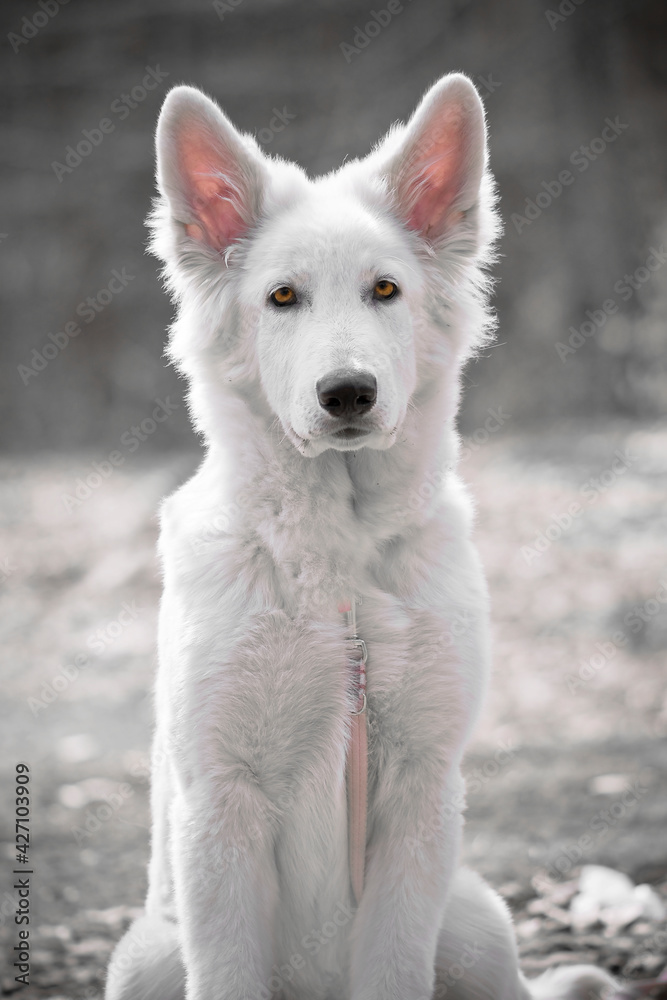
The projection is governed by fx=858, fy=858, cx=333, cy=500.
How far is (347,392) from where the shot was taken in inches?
85.5

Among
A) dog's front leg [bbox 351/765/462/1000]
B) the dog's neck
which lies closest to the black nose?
the dog's neck

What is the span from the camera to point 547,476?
30.1 ft

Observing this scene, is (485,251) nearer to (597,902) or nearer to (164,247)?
(164,247)

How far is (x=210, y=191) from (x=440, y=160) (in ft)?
2.30

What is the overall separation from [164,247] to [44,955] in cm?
315

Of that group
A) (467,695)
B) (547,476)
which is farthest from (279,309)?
(547,476)
